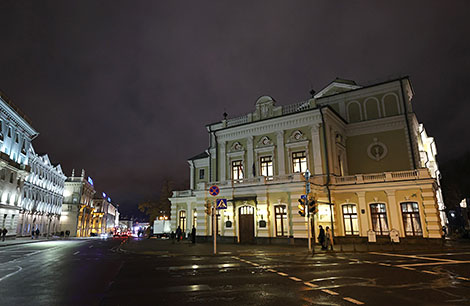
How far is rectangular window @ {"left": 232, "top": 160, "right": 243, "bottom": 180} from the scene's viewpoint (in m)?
34.7

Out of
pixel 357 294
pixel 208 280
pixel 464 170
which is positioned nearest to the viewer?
pixel 357 294

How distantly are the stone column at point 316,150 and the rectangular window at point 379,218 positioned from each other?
593cm

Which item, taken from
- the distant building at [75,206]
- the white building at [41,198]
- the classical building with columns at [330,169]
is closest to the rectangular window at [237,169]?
the classical building with columns at [330,169]

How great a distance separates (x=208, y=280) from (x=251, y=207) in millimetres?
19664

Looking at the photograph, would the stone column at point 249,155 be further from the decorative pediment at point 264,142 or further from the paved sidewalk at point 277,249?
the paved sidewalk at point 277,249

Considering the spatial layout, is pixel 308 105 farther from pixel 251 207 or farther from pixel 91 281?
pixel 91 281

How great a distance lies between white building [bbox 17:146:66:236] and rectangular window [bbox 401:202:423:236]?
62.3 metres

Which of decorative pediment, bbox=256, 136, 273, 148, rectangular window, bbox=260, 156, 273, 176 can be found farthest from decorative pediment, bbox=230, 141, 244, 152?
rectangular window, bbox=260, 156, 273, 176

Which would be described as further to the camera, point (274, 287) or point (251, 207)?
point (251, 207)

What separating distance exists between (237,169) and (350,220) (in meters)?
13.4

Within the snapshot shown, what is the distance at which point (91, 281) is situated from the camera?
9.97 meters

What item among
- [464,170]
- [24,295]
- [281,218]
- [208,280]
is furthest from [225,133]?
[464,170]

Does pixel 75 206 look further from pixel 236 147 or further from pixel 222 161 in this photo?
pixel 236 147

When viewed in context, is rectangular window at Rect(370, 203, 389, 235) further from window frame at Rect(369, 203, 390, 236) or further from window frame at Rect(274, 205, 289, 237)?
window frame at Rect(274, 205, 289, 237)
